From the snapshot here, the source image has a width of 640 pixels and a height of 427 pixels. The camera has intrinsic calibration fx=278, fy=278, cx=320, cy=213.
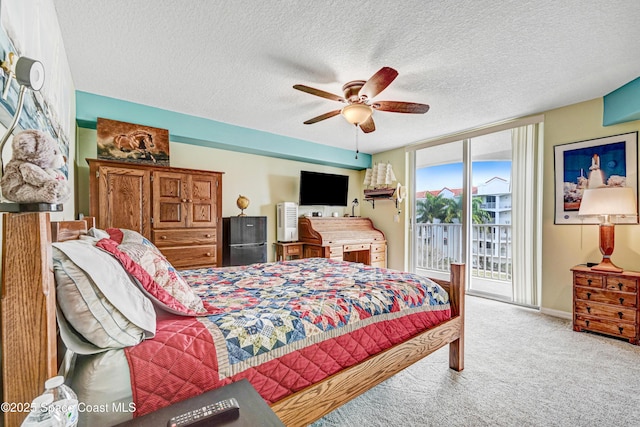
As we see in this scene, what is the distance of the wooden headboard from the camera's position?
2.18ft

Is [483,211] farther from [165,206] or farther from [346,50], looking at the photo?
[165,206]

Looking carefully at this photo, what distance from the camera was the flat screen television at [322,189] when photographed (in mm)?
4914

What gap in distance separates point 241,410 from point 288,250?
12.4 ft

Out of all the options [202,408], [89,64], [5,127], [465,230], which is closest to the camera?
[202,408]

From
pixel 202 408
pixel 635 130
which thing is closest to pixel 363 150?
pixel 635 130

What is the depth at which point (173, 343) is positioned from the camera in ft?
3.52

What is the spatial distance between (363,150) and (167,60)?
12.2 ft

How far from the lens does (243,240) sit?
3.94 metres

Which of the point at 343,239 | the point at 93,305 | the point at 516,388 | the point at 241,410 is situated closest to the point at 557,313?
the point at 516,388

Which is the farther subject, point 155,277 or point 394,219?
point 394,219

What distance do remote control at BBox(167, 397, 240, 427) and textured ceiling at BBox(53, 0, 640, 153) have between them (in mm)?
2063

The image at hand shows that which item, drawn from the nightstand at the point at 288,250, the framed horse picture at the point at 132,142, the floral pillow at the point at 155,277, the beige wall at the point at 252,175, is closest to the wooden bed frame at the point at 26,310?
the floral pillow at the point at 155,277

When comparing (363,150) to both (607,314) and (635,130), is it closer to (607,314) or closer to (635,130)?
(635,130)

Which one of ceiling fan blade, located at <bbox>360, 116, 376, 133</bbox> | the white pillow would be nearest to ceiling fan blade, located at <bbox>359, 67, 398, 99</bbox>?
ceiling fan blade, located at <bbox>360, 116, 376, 133</bbox>
